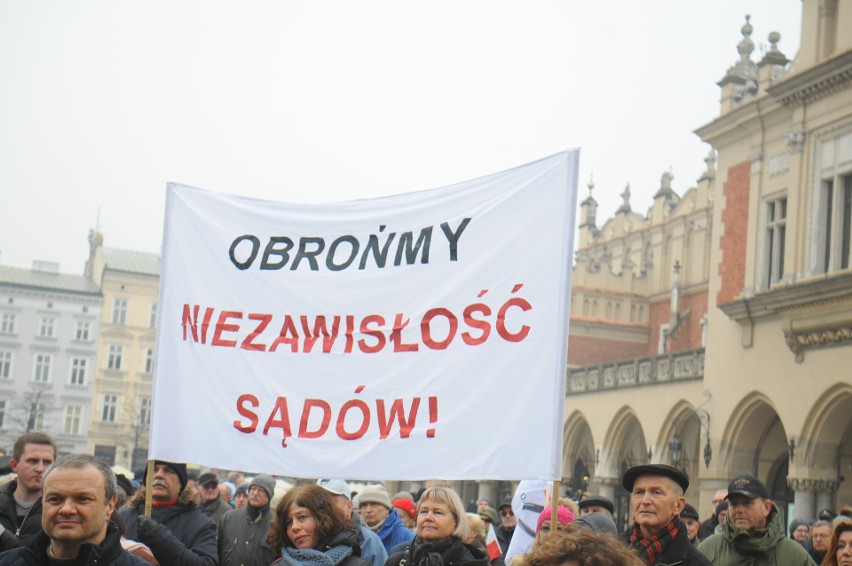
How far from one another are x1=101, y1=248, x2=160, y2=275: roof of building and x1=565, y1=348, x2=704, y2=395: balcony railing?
2200 inches

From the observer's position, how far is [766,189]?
25859 mm

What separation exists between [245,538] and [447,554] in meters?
3.14

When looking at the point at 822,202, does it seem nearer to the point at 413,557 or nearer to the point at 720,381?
the point at 720,381

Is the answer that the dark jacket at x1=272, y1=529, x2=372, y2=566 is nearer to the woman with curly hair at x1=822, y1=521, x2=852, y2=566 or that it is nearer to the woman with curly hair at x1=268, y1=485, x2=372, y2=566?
the woman with curly hair at x1=268, y1=485, x2=372, y2=566

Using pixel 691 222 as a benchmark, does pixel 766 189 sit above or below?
below

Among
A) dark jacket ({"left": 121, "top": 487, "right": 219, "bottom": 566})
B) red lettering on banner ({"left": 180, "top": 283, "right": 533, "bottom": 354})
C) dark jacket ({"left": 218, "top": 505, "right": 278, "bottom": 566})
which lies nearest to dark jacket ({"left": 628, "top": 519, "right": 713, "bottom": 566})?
red lettering on banner ({"left": 180, "top": 283, "right": 533, "bottom": 354})

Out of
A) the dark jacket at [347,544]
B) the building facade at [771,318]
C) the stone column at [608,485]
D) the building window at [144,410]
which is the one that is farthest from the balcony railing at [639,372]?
the building window at [144,410]

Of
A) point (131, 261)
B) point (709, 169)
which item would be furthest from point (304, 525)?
point (131, 261)

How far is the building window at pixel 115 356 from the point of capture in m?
82.9

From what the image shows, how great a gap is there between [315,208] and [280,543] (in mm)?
2309

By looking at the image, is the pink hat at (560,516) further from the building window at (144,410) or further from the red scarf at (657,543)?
the building window at (144,410)

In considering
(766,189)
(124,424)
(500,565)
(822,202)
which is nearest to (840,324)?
(822,202)

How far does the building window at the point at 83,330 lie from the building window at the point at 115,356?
1810 millimetres

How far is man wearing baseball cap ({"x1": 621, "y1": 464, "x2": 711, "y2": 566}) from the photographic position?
5.46 meters
